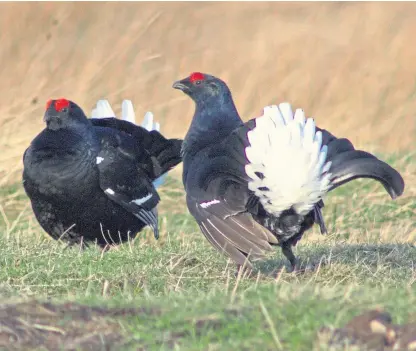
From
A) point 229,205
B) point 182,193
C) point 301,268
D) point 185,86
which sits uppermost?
point 185,86

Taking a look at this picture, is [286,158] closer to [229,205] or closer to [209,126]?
[229,205]

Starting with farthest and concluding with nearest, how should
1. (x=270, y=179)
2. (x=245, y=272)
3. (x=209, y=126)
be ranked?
(x=209, y=126) → (x=245, y=272) → (x=270, y=179)

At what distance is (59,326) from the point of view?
345 cm

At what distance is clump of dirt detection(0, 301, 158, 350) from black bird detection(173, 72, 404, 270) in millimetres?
1434

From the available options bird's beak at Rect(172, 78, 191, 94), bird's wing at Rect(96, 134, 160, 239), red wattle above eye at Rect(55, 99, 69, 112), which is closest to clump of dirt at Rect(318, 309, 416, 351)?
bird's beak at Rect(172, 78, 191, 94)

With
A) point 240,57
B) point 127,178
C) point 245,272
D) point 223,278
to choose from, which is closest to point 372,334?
point 245,272

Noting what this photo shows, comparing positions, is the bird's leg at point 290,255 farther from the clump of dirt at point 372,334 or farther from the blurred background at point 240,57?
the blurred background at point 240,57

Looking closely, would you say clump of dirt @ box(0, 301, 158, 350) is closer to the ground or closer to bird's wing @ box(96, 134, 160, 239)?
the ground

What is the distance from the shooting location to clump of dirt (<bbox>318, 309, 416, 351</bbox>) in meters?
3.15

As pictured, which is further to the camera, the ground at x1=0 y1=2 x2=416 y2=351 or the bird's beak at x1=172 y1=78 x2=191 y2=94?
the bird's beak at x1=172 y1=78 x2=191 y2=94

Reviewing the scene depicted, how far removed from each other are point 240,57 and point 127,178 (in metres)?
7.29

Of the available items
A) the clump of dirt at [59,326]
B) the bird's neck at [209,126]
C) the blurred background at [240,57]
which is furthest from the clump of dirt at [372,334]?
the blurred background at [240,57]

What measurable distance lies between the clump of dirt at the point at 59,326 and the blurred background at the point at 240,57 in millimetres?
6699

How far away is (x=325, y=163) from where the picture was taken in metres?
4.99
